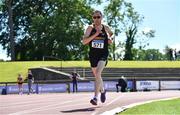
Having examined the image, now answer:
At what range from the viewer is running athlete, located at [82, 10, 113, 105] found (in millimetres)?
11711

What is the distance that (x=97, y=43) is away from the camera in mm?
11820

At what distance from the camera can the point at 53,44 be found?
8556 centimetres

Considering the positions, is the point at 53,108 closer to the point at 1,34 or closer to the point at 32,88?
the point at 32,88

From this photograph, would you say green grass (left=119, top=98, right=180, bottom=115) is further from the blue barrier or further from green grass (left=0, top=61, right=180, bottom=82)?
green grass (left=0, top=61, right=180, bottom=82)

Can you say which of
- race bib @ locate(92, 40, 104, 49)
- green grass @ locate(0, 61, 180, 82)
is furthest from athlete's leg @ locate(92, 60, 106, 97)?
green grass @ locate(0, 61, 180, 82)

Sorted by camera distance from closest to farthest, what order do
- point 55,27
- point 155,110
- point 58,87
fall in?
1. point 155,110
2. point 58,87
3. point 55,27

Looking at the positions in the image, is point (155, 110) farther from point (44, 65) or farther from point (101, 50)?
point (44, 65)

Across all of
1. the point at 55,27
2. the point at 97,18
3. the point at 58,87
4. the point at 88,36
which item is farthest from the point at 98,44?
the point at 55,27

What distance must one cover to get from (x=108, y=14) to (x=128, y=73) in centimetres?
3605

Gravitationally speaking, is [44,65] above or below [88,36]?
below

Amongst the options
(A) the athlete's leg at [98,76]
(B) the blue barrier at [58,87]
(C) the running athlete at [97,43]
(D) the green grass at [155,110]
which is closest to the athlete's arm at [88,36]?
(C) the running athlete at [97,43]

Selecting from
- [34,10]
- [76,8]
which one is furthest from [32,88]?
[34,10]

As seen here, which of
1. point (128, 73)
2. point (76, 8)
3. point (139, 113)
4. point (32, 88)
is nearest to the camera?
point (139, 113)

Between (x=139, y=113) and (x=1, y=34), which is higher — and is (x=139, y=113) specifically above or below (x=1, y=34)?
below
